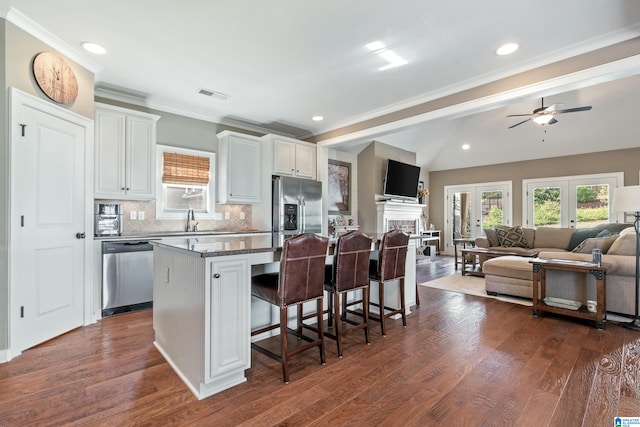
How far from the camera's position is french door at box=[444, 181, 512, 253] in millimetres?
8555

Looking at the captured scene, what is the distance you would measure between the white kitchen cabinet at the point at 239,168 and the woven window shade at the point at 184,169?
0.25 m

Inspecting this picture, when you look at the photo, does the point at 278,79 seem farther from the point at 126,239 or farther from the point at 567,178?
the point at 567,178

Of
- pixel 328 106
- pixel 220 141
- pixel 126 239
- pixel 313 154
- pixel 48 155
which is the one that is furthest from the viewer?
pixel 313 154

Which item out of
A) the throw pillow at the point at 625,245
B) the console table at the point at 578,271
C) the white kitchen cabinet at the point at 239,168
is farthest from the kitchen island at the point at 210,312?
the throw pillow at the point at 625,245

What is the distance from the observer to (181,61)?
3182 mm

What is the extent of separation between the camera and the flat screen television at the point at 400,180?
7.12 metres

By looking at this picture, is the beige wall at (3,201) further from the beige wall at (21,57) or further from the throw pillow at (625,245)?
the throw pillow at (625,245)

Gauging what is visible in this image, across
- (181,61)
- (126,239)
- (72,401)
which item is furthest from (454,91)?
(72,401)

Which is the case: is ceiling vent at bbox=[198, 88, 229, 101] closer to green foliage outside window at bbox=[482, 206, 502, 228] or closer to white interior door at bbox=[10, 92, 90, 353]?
white interior door at bbox=[10, 92, 90, 353]

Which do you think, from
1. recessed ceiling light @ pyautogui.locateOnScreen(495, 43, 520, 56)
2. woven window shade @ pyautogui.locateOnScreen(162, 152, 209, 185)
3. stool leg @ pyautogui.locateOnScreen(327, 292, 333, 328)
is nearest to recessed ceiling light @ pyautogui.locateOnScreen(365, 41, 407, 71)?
recessed ceiling light @ pyautogui.locateOnScreen(495, 43, 520, 56)

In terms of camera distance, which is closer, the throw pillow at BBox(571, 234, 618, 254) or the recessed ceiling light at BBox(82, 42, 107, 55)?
the recessed ceiling light at BBox(82, 42, 107, 55)

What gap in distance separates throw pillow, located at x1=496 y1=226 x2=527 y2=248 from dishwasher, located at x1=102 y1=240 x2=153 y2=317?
22.9 feet

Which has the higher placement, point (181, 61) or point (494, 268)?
point (181, 61)

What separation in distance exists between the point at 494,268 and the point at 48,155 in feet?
17.9
